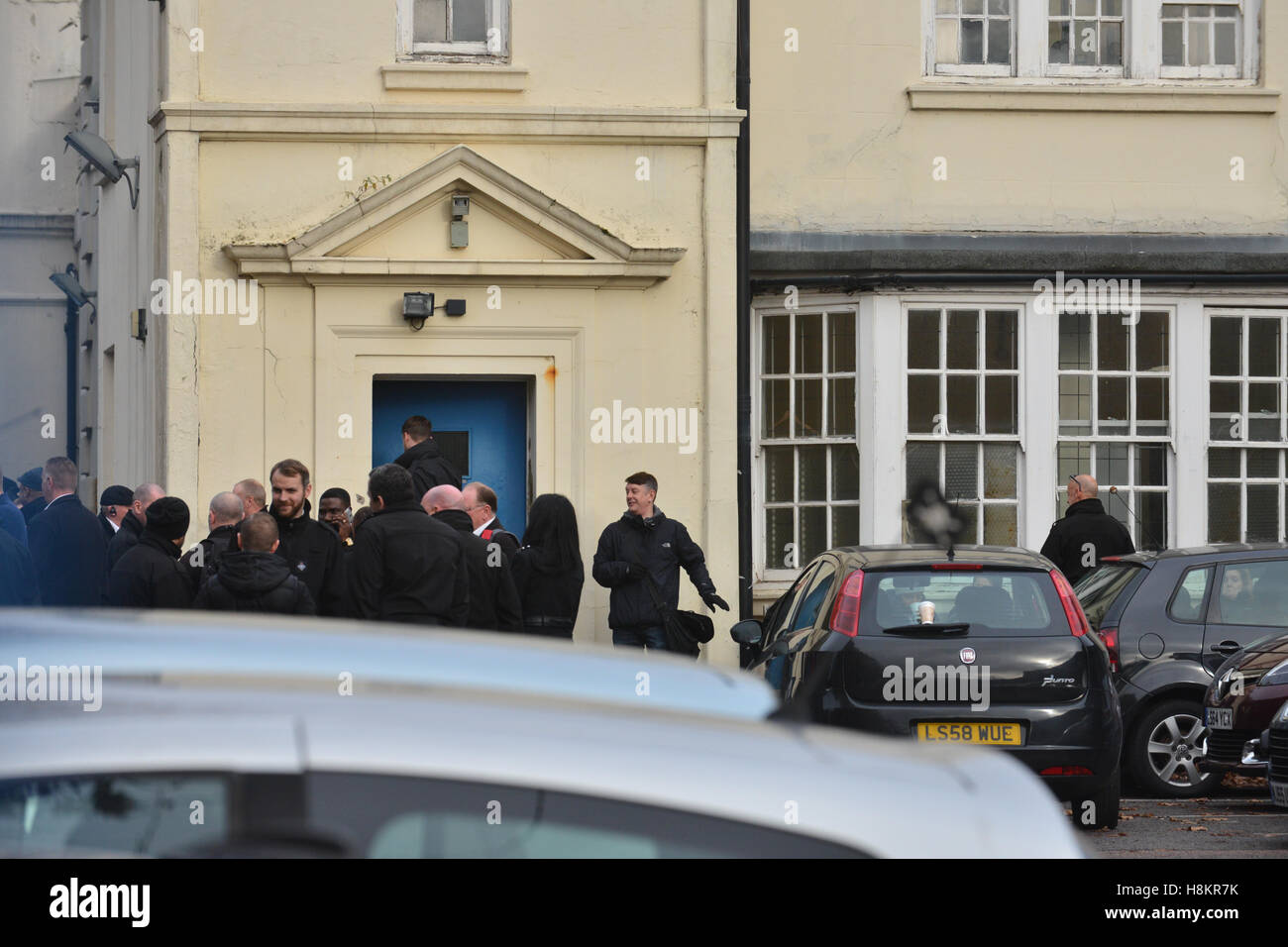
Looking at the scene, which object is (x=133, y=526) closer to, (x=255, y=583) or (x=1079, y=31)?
(x=255, y=583)

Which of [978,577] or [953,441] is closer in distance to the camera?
[978,577]

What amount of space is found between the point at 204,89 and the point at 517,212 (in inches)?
106

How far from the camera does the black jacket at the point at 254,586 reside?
8.38 m

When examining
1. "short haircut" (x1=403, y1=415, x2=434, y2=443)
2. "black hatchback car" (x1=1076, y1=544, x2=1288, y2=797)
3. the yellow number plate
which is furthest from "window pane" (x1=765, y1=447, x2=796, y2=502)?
the yellow number plate

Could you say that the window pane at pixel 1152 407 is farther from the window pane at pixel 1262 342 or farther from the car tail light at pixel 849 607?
the car tail light at pixel 849 607

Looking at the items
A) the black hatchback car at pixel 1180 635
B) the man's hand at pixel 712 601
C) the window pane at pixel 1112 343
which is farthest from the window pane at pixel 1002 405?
the man's hand at pixel 712 601

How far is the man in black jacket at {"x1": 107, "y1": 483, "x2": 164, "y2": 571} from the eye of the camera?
10945mm

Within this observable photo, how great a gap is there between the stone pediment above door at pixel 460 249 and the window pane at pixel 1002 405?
10.4 ft

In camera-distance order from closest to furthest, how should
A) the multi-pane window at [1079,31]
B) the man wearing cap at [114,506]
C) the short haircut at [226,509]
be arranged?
1. the short haircut at [226,509]
2. the man wearing cap at [114,506]
3. the multi-pane window at [1079,31]
